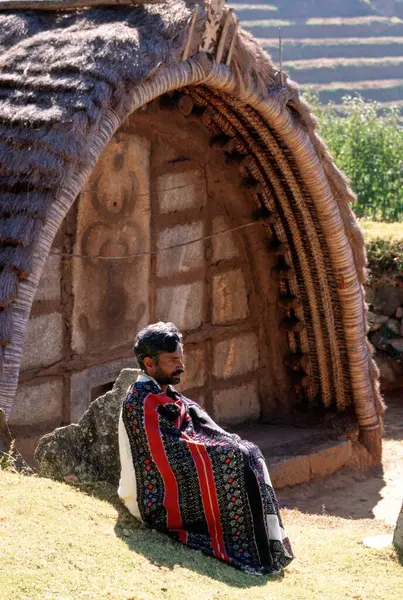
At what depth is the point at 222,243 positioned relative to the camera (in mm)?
9055

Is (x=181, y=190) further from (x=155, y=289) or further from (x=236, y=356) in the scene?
(x=236, y=356)

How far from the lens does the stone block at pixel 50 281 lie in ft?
24.6

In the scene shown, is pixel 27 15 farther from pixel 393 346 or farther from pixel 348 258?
pixel 393 346

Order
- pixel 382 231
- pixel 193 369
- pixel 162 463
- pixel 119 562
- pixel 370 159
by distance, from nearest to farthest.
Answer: pixel 119 562 < pixel 162 463 < pixel 193 369 < pixel 382 231 < pixel 370 159

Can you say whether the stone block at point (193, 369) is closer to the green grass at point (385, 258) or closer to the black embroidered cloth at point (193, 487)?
the green grass at point (385, 258)

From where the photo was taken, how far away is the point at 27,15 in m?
7.41

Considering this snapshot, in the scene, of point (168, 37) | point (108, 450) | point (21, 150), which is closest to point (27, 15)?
point (168, 37)

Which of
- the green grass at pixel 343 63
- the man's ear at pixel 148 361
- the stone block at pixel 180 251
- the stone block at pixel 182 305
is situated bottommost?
the man's ear at pixel 148 361

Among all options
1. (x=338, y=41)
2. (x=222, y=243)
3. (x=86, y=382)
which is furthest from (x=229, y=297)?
(x=338, y=41)

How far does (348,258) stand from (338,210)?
37 cm

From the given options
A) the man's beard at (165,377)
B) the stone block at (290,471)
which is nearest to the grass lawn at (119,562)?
the man's beard at (165,377)

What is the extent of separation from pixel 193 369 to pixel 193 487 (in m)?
3.77

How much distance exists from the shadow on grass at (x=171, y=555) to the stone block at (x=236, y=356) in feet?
12.7

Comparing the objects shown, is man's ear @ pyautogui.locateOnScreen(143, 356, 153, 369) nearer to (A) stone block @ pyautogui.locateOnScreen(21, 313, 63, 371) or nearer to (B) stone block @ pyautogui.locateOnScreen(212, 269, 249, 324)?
(A) stone block @ pyautogui.locateOnScreen(21, 313, 63, 371)
